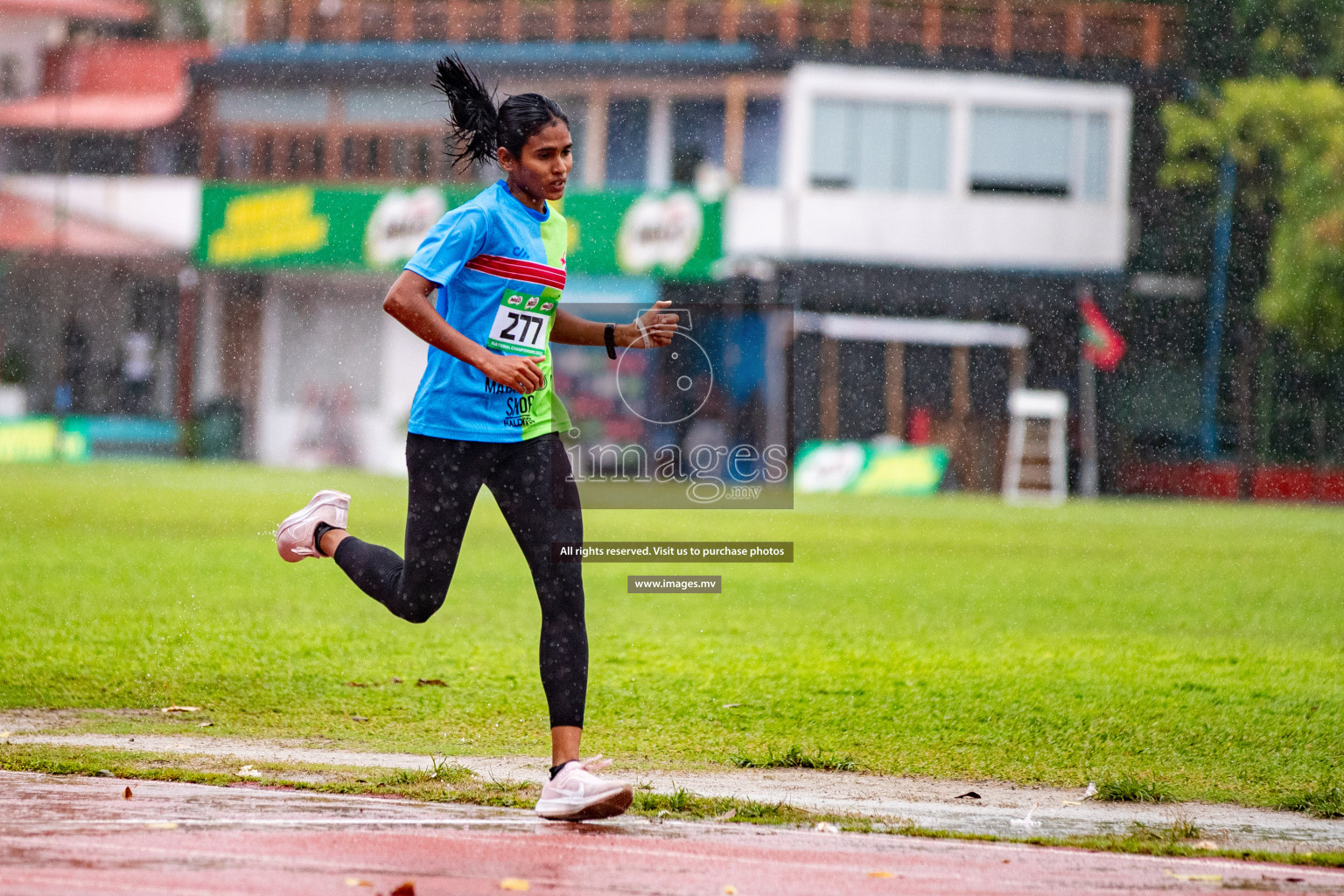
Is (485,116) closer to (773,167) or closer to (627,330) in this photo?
(627,330)

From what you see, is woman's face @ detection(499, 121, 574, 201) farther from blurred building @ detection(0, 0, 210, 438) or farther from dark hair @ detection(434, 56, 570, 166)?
blurred building @ detection(0, 0, 210, 438)

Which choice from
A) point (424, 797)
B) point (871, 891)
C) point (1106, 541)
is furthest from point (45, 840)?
point (1106, 541)

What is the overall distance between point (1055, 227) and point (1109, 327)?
1.96 m

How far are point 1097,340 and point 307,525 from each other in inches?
979

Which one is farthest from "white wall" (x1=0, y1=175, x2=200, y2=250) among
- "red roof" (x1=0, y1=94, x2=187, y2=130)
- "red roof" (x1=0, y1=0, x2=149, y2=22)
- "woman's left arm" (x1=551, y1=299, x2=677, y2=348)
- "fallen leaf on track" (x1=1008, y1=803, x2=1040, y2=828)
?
"fallen leaf on track" (x1=1008, y1=803, x2=1040, y2=828)

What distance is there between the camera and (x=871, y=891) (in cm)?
378

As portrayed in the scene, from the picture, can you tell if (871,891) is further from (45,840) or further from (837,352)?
(837,352)

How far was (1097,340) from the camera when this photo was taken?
28.7 meters

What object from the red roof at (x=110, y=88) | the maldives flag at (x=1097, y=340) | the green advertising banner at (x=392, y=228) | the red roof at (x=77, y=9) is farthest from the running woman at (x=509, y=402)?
the red roof at (x=77, y=9)

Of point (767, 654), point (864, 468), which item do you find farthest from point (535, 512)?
point (864, 468)

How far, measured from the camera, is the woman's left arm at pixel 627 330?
4949mm

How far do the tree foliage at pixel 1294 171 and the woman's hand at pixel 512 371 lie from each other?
89.9 ft

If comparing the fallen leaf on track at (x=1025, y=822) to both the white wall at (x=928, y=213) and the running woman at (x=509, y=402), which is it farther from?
the white wall at (x=928, y=213)

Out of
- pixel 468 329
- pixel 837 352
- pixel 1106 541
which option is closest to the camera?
Result: pixel 468 329
